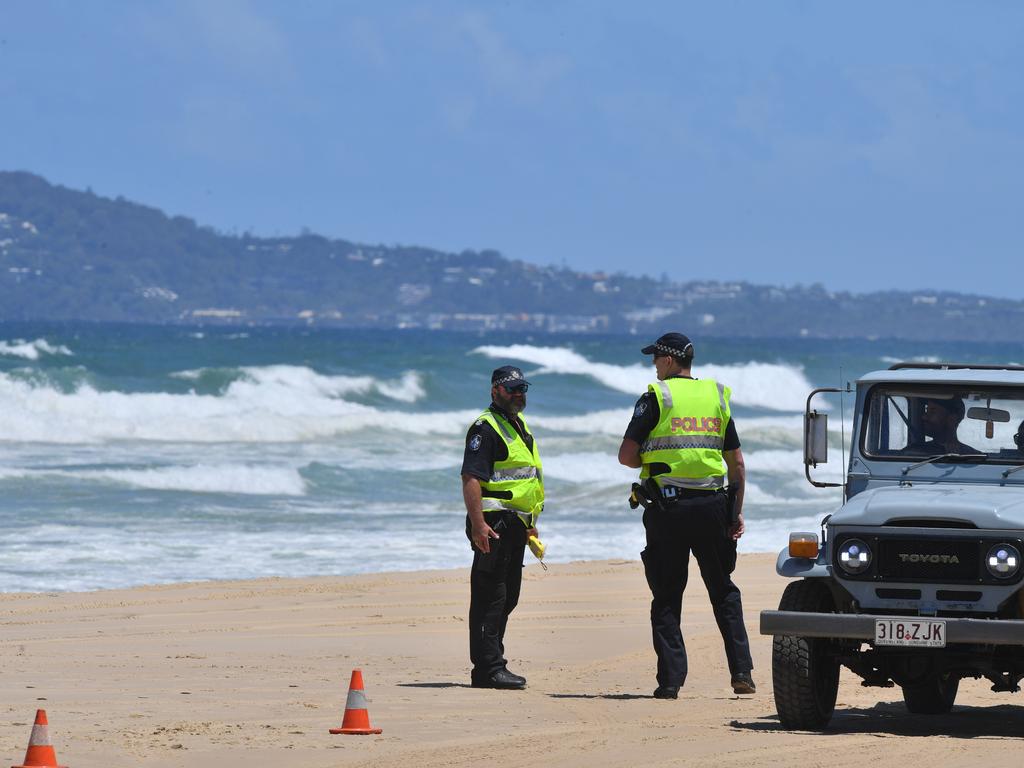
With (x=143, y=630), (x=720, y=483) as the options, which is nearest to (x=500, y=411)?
(x=720, y=483)

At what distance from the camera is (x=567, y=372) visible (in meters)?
73.9

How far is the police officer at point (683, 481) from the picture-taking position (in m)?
9.04

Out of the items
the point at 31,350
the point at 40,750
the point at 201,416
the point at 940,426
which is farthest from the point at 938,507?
the point at 31,350

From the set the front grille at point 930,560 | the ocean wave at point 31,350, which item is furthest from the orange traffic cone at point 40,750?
the ocean wave at point 31,350

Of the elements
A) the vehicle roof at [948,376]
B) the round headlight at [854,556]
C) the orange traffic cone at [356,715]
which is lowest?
the orange traffic cone at [356,715]

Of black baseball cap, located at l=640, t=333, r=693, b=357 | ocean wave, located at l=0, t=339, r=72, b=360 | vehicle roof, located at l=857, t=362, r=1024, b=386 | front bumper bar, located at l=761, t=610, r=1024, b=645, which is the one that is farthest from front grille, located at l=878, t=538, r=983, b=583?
ocean wave, located at l=0, t=339, r=72, b=360

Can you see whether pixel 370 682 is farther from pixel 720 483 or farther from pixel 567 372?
pixel 567 372

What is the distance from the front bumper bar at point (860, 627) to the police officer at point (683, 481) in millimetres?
1023

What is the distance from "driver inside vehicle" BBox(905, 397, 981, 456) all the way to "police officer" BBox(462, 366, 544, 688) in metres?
1.97

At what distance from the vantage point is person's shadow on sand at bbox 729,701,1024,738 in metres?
8.45

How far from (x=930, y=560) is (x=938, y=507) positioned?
222 millimetres

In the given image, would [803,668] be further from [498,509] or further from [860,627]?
[498,509]

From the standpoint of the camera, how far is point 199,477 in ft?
84.8

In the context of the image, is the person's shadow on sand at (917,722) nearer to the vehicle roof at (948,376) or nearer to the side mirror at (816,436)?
the side mirror at (816,436)
